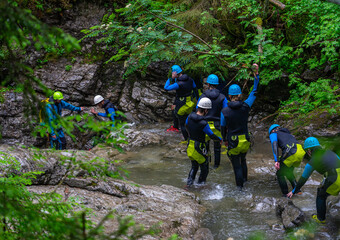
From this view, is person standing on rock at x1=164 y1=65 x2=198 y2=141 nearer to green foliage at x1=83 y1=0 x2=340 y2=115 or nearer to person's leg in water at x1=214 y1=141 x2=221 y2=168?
green foliage at x1=83 y1=0 x2=340 y2=115

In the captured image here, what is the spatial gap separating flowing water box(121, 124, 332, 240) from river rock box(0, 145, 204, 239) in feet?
1.69

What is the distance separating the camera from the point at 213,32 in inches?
430

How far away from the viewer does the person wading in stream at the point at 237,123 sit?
6555mm

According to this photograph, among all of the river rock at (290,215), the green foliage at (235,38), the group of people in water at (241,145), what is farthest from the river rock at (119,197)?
the green foliage at (235,38)

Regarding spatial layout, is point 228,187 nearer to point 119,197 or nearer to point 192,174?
point 192,174

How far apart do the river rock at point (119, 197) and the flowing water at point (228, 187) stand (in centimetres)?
51

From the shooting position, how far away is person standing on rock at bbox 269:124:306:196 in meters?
5.94

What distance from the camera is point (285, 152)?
6.01 m

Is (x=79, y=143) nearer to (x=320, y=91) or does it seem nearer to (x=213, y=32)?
(x=213, y=32)

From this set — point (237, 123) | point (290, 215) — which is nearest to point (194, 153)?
point (237, 123)

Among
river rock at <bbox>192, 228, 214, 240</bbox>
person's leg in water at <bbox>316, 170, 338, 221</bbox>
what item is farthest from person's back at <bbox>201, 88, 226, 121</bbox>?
river rock at <bbox>192, 228, 214, 240</bbox>

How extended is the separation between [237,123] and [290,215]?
7.20 feet

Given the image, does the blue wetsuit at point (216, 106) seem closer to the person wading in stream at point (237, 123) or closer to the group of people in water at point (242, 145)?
the group of people in water at point (242, 145)

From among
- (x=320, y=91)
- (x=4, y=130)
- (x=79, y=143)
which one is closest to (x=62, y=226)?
(x=320, y=91)
